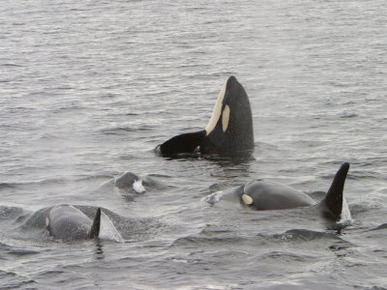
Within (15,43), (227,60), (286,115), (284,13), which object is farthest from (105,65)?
(284,13)

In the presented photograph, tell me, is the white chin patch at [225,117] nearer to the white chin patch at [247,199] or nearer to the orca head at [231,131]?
the orca head at [231,131]

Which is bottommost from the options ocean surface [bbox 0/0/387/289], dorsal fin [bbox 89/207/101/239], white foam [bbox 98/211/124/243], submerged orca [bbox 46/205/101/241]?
ocean surface [bbox 0/0/387/289]

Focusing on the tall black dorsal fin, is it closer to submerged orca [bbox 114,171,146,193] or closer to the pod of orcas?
the pod of orcas

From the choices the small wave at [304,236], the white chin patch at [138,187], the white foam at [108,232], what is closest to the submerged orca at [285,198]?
the small wave at [304,236]

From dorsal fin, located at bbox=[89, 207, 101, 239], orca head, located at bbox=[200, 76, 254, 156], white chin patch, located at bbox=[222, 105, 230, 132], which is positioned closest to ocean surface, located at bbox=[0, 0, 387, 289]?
dorsal fin, located at bbox=[89, 207, 101, 239]

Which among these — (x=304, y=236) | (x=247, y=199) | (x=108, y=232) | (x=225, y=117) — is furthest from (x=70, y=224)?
(x=225, y=117)

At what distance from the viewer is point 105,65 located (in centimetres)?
3419

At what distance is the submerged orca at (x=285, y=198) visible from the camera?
14383 mm

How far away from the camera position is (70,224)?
14.1 meters

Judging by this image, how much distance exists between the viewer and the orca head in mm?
20219

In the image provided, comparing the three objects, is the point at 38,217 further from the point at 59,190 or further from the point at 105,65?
the point at 105,65

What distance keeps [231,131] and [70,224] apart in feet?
22.6

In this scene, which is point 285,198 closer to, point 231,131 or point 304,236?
point 304,236

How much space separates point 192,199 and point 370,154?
5.13 meters
